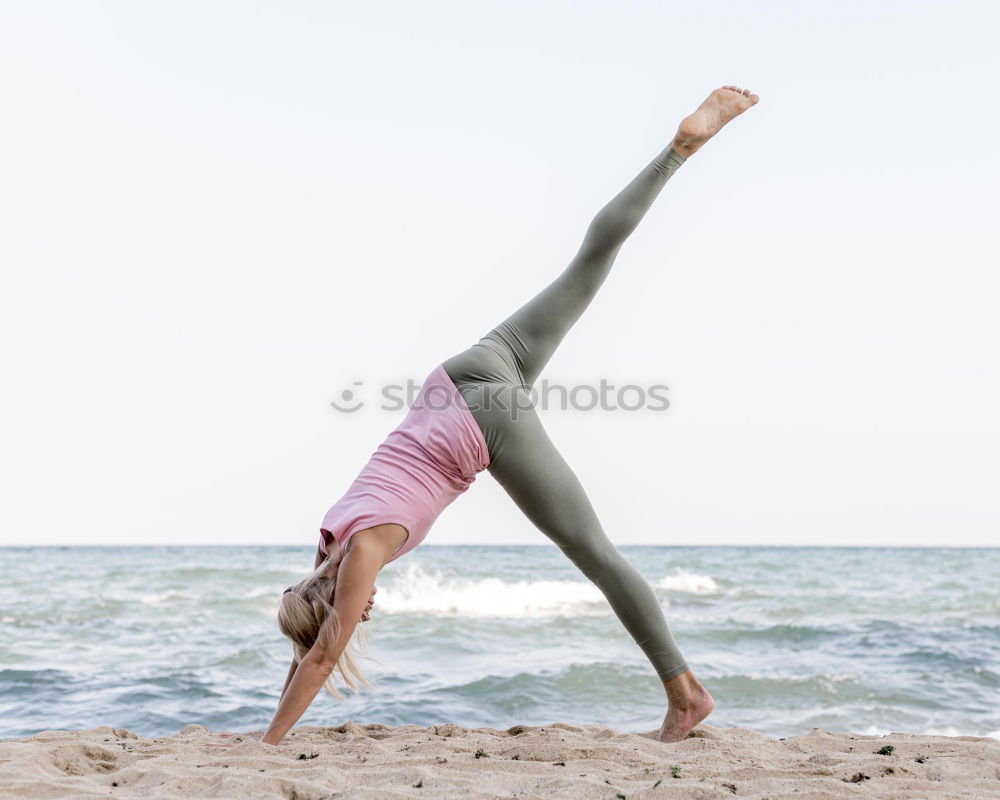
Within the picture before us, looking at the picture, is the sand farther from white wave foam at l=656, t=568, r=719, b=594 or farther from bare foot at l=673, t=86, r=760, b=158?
white wave foam at l=656, t=568, r=719, b=594

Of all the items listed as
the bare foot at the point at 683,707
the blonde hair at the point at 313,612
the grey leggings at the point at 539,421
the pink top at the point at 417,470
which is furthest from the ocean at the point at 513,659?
the bare foot at the point at 683,707

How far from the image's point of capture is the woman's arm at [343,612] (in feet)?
9.84

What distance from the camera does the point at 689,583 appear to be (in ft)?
53.4

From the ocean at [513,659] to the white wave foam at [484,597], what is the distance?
86 millimetres

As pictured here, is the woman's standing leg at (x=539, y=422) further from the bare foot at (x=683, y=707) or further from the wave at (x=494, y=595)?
the wave at (x=494, y=595)

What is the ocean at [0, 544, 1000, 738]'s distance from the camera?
541 cm

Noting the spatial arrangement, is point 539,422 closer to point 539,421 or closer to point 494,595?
point 539,421

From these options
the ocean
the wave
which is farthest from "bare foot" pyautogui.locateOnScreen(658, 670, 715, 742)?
the wave

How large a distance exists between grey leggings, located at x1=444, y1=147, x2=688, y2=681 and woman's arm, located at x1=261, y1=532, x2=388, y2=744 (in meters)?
0.54

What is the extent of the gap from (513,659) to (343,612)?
465 cm

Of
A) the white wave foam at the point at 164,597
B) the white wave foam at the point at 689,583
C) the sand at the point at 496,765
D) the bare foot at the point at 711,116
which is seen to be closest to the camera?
the sand at the point at 496,765

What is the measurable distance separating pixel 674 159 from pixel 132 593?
1262 cm

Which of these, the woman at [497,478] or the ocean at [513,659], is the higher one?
the woman at [497,478]

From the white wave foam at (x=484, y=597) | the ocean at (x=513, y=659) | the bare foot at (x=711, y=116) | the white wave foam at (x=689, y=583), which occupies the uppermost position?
the bare foot at (x=711, y=116)
